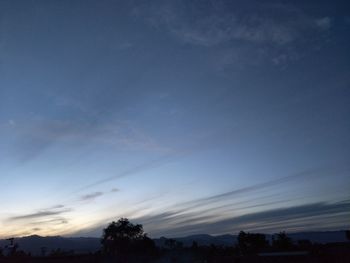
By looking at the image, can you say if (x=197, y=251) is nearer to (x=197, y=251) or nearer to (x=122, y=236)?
(x=197, y=251)

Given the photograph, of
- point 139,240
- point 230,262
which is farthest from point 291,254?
point 139,240

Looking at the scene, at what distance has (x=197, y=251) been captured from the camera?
55.7 meters

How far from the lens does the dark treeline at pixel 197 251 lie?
3478 centimetres

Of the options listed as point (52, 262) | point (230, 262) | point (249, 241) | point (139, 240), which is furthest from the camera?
point (139, 240)

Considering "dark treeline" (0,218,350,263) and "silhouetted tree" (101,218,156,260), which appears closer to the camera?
"dark treeline" (0,218,350,263)

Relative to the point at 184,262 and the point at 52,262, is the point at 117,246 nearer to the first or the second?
the point at 184,262

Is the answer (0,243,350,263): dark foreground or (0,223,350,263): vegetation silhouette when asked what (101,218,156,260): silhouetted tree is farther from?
(0,243,350,263): dark foreground

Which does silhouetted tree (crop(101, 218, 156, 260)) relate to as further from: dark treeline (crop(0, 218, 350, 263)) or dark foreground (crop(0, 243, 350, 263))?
dark foreground (crop(0, 243, 350, 263))

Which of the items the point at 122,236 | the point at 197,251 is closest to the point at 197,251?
the point at 197,251

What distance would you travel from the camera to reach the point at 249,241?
62.6m

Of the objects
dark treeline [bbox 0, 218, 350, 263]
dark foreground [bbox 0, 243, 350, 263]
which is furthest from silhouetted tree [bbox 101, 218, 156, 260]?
dark foreground [bbox 0, 243, 350, 263]

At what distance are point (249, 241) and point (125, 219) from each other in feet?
120

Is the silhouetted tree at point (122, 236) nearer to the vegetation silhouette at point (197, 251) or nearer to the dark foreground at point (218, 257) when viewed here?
the vegetation silhouette at point (197, 251)

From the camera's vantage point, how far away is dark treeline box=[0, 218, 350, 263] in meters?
34.8
